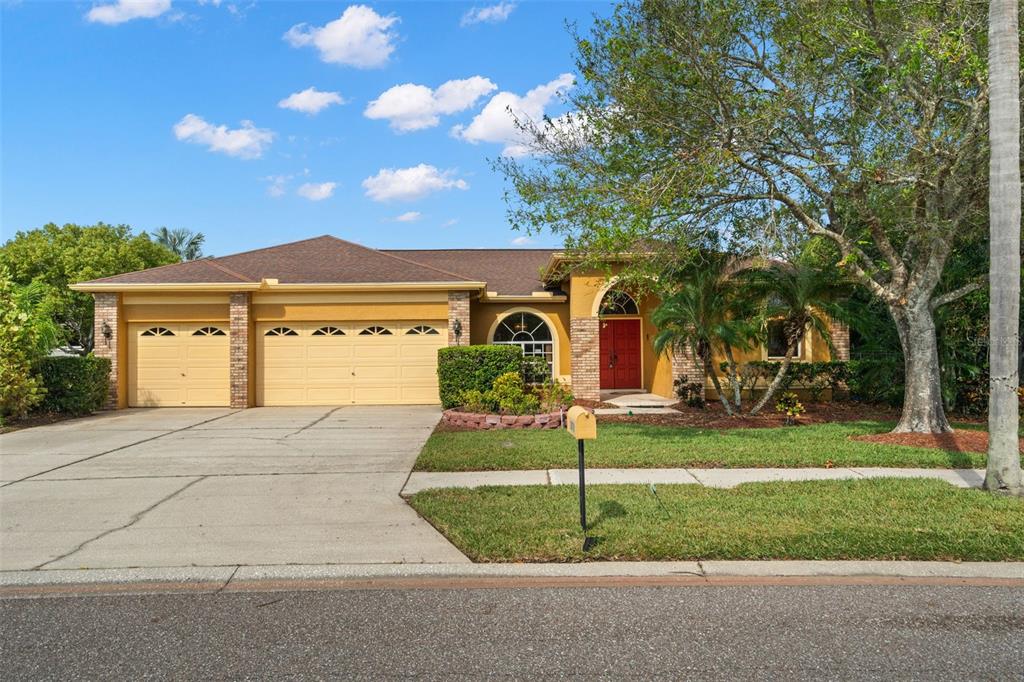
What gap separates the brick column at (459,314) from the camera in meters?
16.6

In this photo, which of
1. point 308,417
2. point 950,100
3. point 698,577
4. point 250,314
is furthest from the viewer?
point 250,314

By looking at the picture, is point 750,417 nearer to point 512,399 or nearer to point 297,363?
point 512,399

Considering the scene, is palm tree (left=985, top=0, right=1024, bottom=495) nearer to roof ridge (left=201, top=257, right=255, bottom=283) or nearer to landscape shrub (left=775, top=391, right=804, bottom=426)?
landscape shrub (left=775, top=391, right=804, bottom=426)

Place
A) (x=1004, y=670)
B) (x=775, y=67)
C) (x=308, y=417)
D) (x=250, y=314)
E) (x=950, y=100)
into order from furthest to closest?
(x=250, y=314), (x=308, y=417), (x=775, y=67), (x=950, y=100), (x=1004, y=670)

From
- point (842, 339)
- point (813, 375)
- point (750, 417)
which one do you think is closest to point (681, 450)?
point (750, 417)

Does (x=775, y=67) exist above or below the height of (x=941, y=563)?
above

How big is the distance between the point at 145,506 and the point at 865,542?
7136 millimetres

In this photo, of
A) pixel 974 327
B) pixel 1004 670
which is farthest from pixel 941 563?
pixel 974 327

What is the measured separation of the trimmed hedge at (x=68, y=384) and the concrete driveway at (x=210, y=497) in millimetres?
2129

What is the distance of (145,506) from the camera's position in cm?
699

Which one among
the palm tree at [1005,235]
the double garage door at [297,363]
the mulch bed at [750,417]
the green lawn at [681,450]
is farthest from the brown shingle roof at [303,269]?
the palm tree at [1005,235]

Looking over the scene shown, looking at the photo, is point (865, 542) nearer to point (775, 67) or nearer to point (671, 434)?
point (671, 434)

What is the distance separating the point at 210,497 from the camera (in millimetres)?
7363

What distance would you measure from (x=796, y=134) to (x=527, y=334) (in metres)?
9.58
